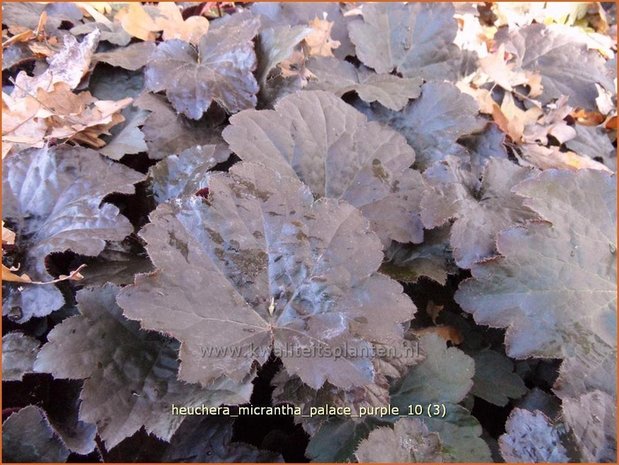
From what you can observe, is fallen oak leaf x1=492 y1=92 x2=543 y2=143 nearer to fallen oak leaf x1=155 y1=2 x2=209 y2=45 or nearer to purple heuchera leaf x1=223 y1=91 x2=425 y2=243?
purple heuchera leaf x1=223 y1=91 x2=425 y2=243

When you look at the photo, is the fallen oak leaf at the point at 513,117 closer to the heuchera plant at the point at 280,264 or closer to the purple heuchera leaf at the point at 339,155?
the heuchera plant at the point at 280,264

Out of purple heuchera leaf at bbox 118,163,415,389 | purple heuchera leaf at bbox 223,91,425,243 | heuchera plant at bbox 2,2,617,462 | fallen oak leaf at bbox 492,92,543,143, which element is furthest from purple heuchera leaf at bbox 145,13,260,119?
fallen oak leaf at bbox 492,92,543,143

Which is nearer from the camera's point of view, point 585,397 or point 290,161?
point 585,397

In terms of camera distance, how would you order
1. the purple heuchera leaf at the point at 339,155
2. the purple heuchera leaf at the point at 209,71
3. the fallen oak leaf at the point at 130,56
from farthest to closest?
the fallen oak leaf at the point at 130,56, the purple heuchera leaf at the point at 209,71, the purple heuchera leaf at the point at 339,155

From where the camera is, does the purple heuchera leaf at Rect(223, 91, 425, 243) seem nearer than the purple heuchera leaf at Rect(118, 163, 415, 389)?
No

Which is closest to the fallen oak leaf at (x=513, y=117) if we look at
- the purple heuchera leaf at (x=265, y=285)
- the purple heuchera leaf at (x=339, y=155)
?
the purple heuchera leaf at (x=339, y=155)

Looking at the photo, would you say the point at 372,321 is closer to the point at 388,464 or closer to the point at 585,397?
the point at 388,464

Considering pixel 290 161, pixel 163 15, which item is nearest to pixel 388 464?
pixel 290 161

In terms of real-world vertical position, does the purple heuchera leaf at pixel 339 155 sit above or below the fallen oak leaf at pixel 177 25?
below
